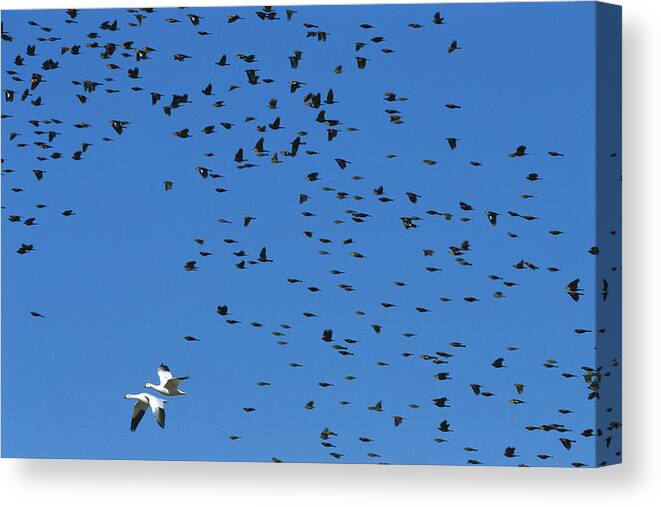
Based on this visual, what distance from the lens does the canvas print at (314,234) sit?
9469 millimetres

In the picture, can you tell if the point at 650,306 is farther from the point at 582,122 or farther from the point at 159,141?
the point at 159,141

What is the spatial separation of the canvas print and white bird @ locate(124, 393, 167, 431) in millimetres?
11

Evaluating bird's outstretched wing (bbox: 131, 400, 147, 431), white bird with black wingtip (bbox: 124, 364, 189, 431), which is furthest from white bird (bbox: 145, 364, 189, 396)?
bird's outstretched wing (bbox: 131, 400, 147, 431)

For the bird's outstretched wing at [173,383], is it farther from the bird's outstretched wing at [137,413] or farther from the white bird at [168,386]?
the bird's outstretched wing at [137,413]

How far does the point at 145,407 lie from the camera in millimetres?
9828

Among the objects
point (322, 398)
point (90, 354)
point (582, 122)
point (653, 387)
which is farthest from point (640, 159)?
point (90, 354)

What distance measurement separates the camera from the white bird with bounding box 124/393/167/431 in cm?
980

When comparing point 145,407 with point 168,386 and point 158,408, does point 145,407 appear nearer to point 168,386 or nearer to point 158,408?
point 158,408

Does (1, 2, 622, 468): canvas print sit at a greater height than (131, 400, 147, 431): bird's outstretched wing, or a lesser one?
greater

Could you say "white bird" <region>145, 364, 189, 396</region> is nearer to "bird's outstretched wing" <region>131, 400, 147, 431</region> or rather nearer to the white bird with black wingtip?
the white bird with black wingtip

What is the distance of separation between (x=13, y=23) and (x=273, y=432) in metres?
2.77

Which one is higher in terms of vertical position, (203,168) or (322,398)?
(203,168)

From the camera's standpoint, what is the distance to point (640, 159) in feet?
31.7

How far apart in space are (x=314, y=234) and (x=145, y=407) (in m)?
1.37
